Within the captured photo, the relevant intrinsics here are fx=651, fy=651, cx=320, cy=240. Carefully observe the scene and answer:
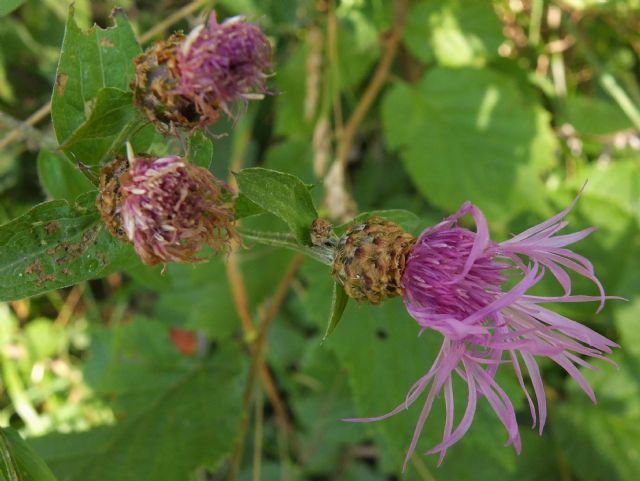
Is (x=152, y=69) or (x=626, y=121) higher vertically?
(x=152, y=69)

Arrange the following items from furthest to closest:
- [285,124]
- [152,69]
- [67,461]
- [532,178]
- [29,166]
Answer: [29,166] → [285,124] → [532,178] → [67,461] → [152,69]

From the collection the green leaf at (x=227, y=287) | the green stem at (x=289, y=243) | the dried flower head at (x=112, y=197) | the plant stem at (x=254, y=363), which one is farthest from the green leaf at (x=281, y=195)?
the green leaf at (x=227, y=287)

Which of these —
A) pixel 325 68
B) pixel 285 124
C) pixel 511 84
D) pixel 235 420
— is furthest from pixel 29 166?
pixel 511 84

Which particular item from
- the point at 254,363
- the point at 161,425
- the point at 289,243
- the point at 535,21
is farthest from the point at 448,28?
the point at 161,425

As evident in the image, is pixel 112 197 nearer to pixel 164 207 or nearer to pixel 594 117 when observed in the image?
pixel 164 207

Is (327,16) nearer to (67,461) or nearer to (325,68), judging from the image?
(325,68)

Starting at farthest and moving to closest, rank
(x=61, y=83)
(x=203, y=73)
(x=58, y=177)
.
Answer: (x=58, y=177), (x=61, y=83), (x=203, y=73)

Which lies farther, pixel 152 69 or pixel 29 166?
pixel 29 166

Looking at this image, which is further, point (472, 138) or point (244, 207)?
point (472, 138)
